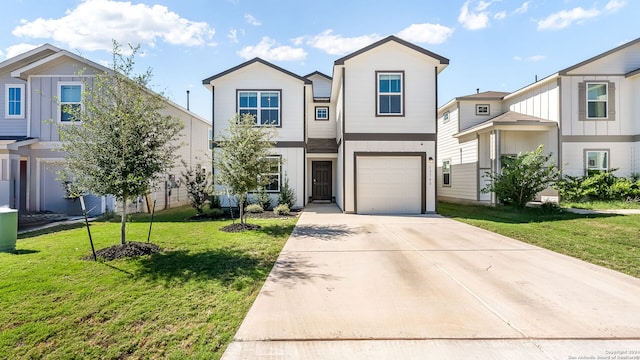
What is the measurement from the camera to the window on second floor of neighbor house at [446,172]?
19.6 metres

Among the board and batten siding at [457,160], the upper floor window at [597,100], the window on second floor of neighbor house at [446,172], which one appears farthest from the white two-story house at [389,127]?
the upper floor window at [597,100]

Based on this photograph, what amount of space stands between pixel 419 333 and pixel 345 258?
2982mm

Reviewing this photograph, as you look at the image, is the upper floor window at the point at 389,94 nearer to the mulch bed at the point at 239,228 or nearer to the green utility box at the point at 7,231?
the mulch bed at the point at 239,228

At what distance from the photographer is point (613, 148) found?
568 inches

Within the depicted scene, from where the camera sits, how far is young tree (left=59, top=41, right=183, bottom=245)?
20.4 ft

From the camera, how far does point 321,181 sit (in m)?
18.1

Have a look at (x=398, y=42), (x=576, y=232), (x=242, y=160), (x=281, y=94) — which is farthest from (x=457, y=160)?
(x=242, y=160)

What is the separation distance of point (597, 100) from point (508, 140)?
3.92m

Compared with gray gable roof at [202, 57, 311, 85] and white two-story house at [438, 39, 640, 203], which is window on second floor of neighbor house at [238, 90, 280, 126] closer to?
gray gable roof at [202, 57, 311, 85]

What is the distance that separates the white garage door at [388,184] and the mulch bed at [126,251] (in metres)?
8.40

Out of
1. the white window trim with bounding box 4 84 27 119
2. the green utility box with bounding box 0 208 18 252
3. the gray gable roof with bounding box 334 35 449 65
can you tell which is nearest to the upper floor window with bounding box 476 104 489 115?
Answer: the gray gable roof with bounding box 334 35 449 65

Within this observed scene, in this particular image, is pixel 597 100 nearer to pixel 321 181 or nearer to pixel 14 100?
pixel 321 181

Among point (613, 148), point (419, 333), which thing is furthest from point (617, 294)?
point (613, 148)

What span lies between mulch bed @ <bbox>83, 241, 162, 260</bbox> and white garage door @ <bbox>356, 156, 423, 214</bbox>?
8401mm
